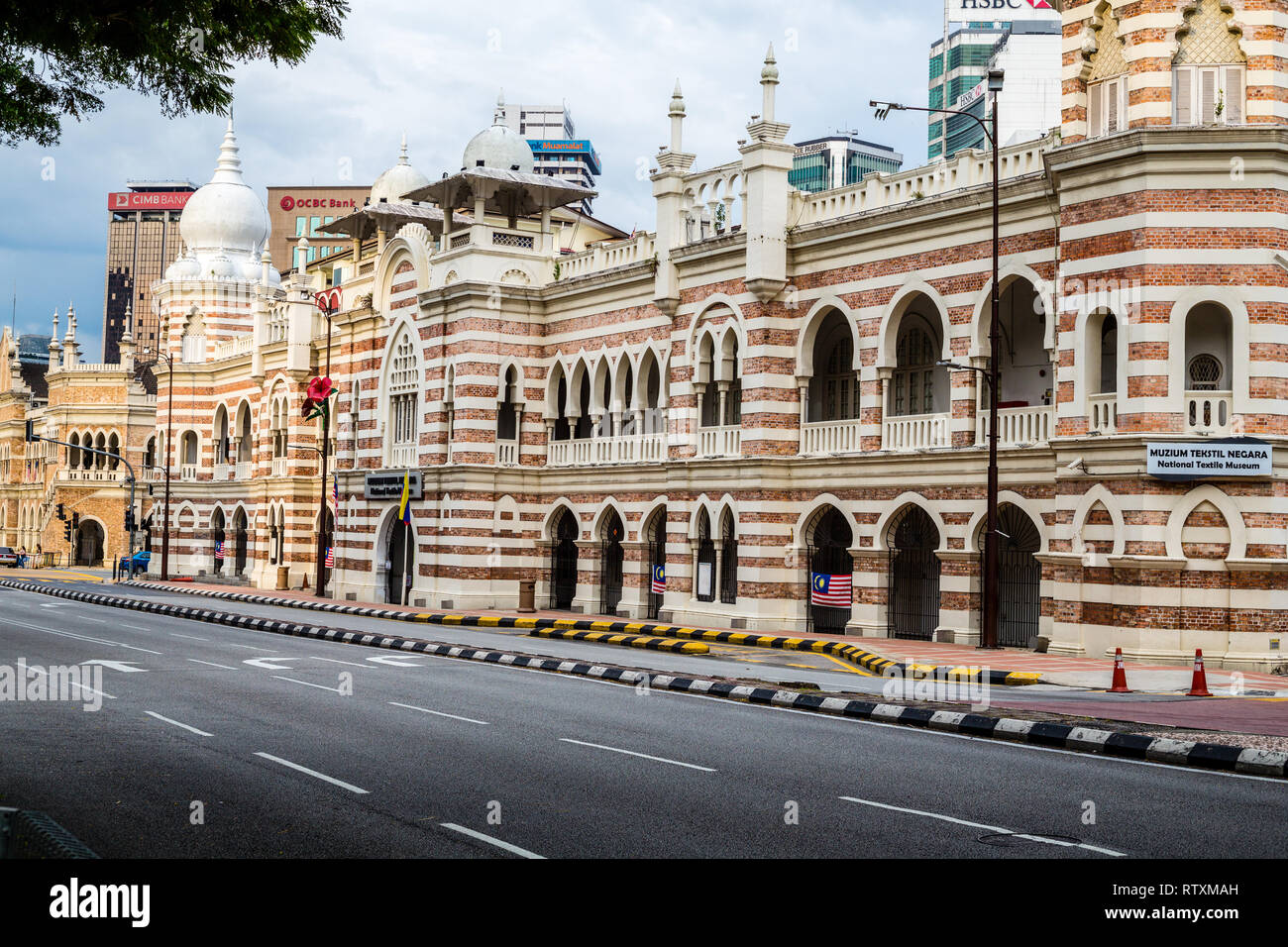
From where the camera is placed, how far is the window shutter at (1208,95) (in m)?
23.2

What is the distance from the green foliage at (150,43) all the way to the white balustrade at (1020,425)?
16867mm

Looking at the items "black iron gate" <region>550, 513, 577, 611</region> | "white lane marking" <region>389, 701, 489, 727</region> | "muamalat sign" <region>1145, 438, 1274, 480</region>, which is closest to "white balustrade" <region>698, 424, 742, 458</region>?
"black iron gate" <region>550, 513, 577, 611</region>

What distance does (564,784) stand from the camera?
12.0 metres

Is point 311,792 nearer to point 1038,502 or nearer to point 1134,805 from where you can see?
point 1134,805

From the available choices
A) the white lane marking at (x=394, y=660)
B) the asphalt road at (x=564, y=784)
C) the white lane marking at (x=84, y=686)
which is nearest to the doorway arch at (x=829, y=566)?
the white lane marking at (x=394, y=660)

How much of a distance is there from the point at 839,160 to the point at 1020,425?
12519 centimetres

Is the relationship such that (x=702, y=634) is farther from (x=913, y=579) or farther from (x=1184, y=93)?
(x=1184, y=93)

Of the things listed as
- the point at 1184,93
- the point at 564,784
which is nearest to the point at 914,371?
the point at 1184,93

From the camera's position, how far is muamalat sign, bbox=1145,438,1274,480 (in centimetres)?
2214

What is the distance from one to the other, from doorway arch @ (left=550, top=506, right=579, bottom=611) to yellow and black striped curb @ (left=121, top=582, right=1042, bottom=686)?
2873 millimetres

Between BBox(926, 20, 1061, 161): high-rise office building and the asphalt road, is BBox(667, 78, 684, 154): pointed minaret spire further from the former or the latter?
BBox(926, 20, 1061, 161): high-rise office building

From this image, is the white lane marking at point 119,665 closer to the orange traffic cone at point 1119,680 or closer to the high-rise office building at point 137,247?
the orange traffic cone at point 1119,680
